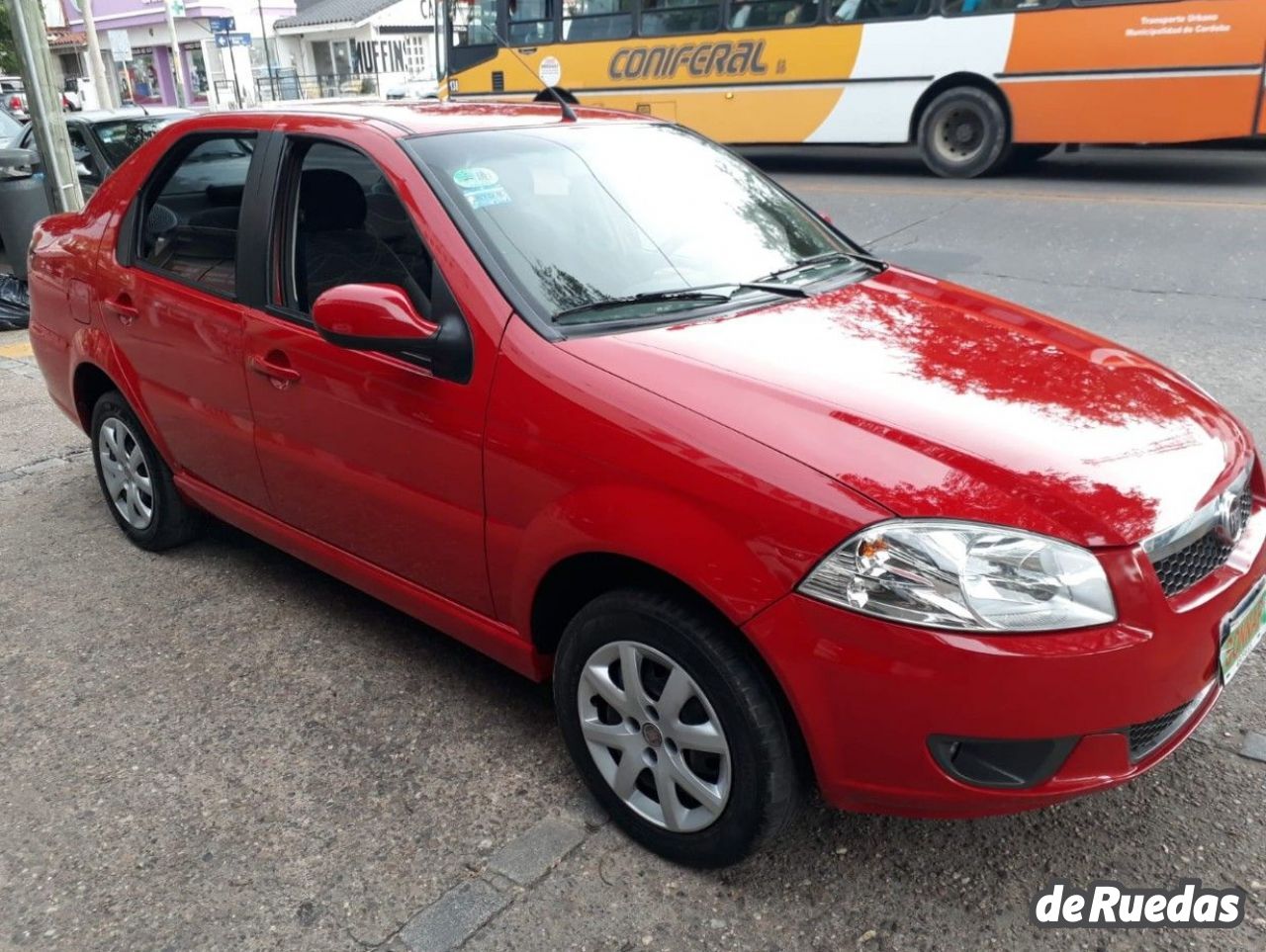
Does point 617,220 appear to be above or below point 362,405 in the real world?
above

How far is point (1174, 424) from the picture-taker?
8.56 feet

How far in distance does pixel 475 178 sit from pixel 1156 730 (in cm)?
218

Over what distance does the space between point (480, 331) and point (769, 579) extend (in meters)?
1.02

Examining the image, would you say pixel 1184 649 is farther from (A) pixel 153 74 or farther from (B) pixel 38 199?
(A) pixel 153 74

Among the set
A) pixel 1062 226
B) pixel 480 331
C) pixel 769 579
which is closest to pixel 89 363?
pixel 480 331

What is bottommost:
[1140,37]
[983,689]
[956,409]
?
[983,689]

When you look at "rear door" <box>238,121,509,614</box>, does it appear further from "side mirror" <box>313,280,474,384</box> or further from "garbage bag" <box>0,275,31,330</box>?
"garbage bag" <box>0,275,31,330</box>

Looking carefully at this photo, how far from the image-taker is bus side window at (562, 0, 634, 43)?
1481cm

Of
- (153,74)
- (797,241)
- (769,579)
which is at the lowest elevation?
(153,74)

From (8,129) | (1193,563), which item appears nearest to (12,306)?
(8,129)

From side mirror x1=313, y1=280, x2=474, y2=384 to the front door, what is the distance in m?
0.04

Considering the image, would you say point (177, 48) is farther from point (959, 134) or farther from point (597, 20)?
point (959, 134)

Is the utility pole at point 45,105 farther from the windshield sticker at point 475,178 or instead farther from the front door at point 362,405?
the windshield sticker at point 475,178

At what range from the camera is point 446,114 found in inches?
138
